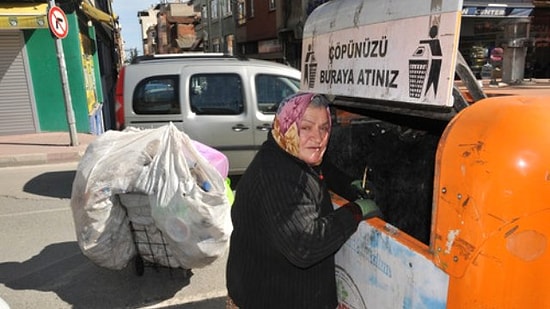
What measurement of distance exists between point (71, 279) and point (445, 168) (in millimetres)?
3630

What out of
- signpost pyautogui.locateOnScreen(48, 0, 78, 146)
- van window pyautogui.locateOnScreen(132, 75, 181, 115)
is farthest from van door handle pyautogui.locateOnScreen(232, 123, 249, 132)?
signpost pyautogui.locateOnScreen(48, 0, 78, 146)

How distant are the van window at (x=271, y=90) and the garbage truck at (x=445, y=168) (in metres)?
4.01

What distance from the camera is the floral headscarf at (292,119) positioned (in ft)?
5.56

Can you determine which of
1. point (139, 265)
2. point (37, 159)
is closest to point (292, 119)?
point (139, 265)

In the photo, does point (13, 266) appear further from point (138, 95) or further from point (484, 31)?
point (484, 31)

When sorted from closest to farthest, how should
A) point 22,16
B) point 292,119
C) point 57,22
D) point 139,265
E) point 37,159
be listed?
point 292,119 → point 139,265 → point 37,159 → point 57,22 → point 22,16

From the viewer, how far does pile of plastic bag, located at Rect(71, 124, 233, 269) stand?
10.5 feet

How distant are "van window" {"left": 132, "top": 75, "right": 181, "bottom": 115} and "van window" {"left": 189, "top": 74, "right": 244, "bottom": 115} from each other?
237 millimetres

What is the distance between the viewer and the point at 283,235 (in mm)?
1601

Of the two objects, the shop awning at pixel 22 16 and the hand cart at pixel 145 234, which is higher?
the shop awning at pixel 22 16

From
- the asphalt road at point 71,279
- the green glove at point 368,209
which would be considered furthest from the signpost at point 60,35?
the green glove at point 368,209

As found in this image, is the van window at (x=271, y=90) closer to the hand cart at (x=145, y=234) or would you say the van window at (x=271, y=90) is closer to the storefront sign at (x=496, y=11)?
the hand cart at (x=145, y=234)

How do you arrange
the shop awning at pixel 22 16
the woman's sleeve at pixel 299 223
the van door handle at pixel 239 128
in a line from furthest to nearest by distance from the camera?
the shop awning at pixel 22 16, the van door handle at pixel 239 128, the woman's sleeve at pixel 299 223

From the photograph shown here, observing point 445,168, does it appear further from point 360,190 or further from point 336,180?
point 336,180
